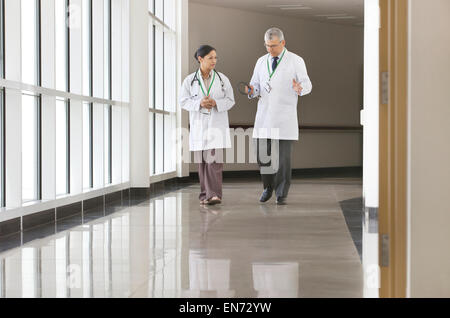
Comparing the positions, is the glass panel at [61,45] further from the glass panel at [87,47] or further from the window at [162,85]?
the window at [162,85]

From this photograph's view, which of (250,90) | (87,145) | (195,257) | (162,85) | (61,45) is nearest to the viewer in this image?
(195,257)

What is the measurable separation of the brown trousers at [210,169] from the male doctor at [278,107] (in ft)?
1.36

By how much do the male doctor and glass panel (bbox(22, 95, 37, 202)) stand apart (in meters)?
2.21

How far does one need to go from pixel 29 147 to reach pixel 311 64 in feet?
32.6

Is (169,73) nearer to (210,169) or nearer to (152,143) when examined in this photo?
(152,143)

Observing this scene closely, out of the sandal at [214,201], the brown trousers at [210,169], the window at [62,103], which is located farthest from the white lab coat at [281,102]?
the window at [62,103]

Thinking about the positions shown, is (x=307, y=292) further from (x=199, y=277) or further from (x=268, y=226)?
(x=268, y=226)

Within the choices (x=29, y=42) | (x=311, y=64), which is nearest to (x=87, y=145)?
(x=29, y=42)

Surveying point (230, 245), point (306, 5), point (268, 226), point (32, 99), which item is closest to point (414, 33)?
point (230, 245)

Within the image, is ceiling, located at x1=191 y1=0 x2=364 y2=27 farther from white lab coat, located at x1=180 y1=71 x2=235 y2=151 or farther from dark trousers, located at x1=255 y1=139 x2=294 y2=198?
dark trousers, located at x1=255 y1=139 x2=294 y2=198

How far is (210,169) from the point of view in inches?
288

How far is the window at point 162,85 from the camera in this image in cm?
1028

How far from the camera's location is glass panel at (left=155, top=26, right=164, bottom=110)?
10.6 metres
